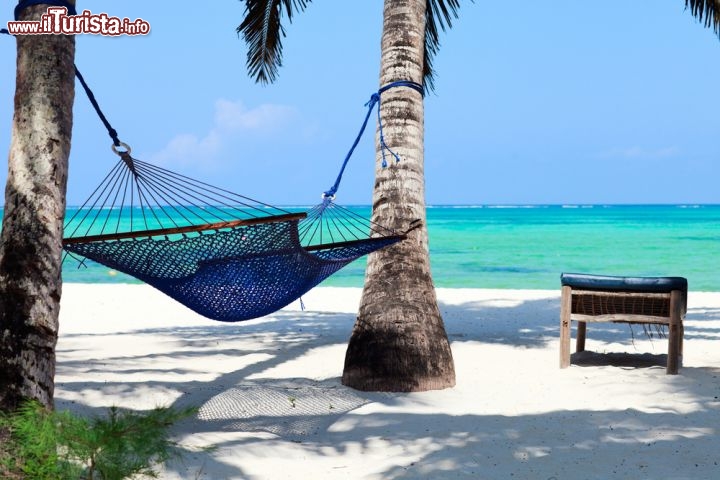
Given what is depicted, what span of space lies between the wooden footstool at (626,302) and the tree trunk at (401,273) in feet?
2.42

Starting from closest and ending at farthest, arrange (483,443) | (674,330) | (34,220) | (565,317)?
(34,220)
(483,443)
(674,330)
(565,317)

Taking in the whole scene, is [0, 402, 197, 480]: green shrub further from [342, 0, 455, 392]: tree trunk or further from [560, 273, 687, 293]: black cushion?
[560, 273, 687, 293]: black cushion

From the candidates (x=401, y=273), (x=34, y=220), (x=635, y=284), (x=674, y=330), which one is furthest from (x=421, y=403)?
(x=34, y=220)

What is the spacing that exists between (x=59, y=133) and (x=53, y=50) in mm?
268

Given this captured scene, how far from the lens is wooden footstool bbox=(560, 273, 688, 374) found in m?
4.62

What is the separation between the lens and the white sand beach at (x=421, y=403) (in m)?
3.20

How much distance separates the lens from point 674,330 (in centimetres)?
463

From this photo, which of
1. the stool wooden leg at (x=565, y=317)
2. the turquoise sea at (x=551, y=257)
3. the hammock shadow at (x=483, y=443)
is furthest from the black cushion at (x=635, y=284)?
the turquoise sea at (x=551, y=257)

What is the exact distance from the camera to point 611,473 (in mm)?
3035

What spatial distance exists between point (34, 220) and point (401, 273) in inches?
81.8

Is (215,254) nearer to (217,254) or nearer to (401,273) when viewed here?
(217,254)

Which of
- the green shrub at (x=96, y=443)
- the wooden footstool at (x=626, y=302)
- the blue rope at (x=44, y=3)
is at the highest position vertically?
the blue rope at (x=44, y=3)

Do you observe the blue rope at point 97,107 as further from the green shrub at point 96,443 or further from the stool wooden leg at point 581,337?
the stool wooden leg at point 581,337

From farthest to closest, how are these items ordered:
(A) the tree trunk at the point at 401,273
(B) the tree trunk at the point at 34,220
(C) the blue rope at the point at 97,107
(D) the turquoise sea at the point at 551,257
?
(D) the turquoise sea at the point at 551,257 < (A) the tree trunk at the point at 401,273 < (C) the blue rope at the point at 97,107 < (B) the tree trunk at the point at 34,220
